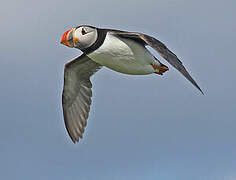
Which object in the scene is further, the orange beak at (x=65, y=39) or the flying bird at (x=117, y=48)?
the orange beak at (x=65, y=39)

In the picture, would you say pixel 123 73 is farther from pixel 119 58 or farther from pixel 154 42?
pixel 154 42

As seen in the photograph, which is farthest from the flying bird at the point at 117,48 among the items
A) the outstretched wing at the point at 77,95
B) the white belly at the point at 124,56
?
the outstretched wing at the point at 77,95

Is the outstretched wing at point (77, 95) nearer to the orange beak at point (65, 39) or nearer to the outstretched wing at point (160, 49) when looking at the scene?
the orange beak at point (65, 39)

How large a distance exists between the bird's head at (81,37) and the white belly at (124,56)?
0.28 meters

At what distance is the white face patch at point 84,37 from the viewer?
12469mm

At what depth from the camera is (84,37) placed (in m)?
12.5

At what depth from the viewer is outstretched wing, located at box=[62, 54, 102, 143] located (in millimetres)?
15688

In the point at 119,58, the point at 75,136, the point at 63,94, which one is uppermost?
the point at 119,58

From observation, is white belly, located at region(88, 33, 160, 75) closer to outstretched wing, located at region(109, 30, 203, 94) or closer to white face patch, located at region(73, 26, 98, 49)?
outstretched wing, located at region(109, 30, 203, 94)

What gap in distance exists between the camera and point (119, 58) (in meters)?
12.4

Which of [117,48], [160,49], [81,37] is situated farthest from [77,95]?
[160,49]

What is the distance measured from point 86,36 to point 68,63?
3125 mm

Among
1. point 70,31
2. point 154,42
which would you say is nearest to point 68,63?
point 70,31

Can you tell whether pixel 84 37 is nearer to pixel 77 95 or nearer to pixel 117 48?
pixel 117 48
